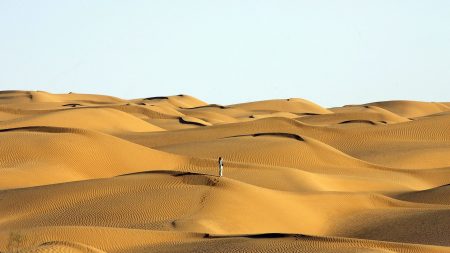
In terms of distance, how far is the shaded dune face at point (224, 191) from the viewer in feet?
56.9

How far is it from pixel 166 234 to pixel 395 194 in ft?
38.7

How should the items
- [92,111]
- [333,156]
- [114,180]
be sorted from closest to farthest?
[114,180]
[333,156]
[92,111]

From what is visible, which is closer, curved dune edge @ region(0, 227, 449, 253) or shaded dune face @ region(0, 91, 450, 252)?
curved dune edge @ region(0, 227, 449, 253)

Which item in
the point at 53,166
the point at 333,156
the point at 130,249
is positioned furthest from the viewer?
the point at 333,156

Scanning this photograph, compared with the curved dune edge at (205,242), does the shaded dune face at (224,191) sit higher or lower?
lower

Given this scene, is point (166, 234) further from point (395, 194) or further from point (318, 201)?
point (395, 194)

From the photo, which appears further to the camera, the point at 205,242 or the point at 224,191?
the point at 224,191

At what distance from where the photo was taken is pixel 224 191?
2367cm

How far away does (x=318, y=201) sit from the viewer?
25.5 meters

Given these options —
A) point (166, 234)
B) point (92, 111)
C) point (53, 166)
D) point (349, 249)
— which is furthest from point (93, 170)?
point (92, 111)

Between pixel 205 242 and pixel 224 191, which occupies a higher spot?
pixel 205 242

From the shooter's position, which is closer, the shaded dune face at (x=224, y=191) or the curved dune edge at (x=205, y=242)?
the curved dune edge at (x=205, y=242)

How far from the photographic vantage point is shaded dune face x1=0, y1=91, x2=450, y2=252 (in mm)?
17344

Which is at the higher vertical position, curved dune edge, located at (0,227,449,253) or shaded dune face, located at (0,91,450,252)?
curved dune edge, located at (0,227,449,253)
